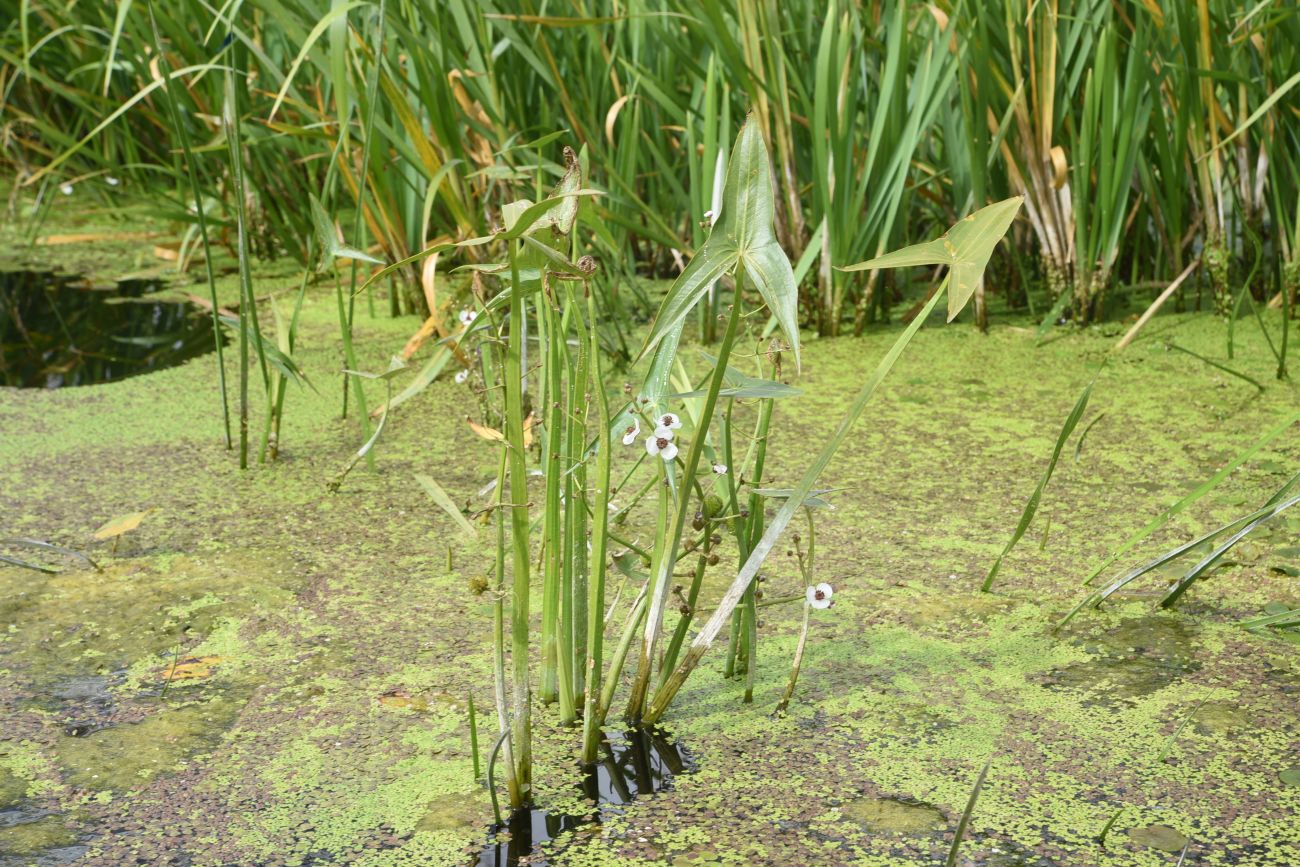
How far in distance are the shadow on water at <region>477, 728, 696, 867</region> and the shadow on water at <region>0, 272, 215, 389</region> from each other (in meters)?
1.41

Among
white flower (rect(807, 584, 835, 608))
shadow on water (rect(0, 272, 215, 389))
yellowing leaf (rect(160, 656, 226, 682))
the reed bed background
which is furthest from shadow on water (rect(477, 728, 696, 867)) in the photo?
shadow on water (rect(0, 272, 215, 389))

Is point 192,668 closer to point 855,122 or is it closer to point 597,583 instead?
point 597,583

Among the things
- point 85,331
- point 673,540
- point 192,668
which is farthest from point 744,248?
point 85,331

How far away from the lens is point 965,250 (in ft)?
2.85

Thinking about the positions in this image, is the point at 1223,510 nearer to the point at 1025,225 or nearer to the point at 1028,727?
the point at 1028,727

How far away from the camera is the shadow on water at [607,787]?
965 mm

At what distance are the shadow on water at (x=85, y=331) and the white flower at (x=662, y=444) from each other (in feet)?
4.87

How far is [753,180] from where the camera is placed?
0.84 m

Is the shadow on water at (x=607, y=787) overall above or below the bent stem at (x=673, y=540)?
below

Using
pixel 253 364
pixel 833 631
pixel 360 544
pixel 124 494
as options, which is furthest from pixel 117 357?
pixel 833 631

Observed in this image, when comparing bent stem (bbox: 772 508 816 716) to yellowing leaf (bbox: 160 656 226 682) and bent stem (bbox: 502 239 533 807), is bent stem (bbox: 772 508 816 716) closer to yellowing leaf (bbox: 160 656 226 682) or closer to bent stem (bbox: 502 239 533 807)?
bent stem (bbox: 502 239 533 807)

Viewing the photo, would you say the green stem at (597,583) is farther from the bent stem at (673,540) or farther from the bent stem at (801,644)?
the bent stem at (801,644)

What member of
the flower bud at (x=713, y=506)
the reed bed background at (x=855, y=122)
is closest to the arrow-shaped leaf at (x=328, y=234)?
the reed bed background at (x=855, y=122)

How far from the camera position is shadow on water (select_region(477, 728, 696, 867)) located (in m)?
0.97
